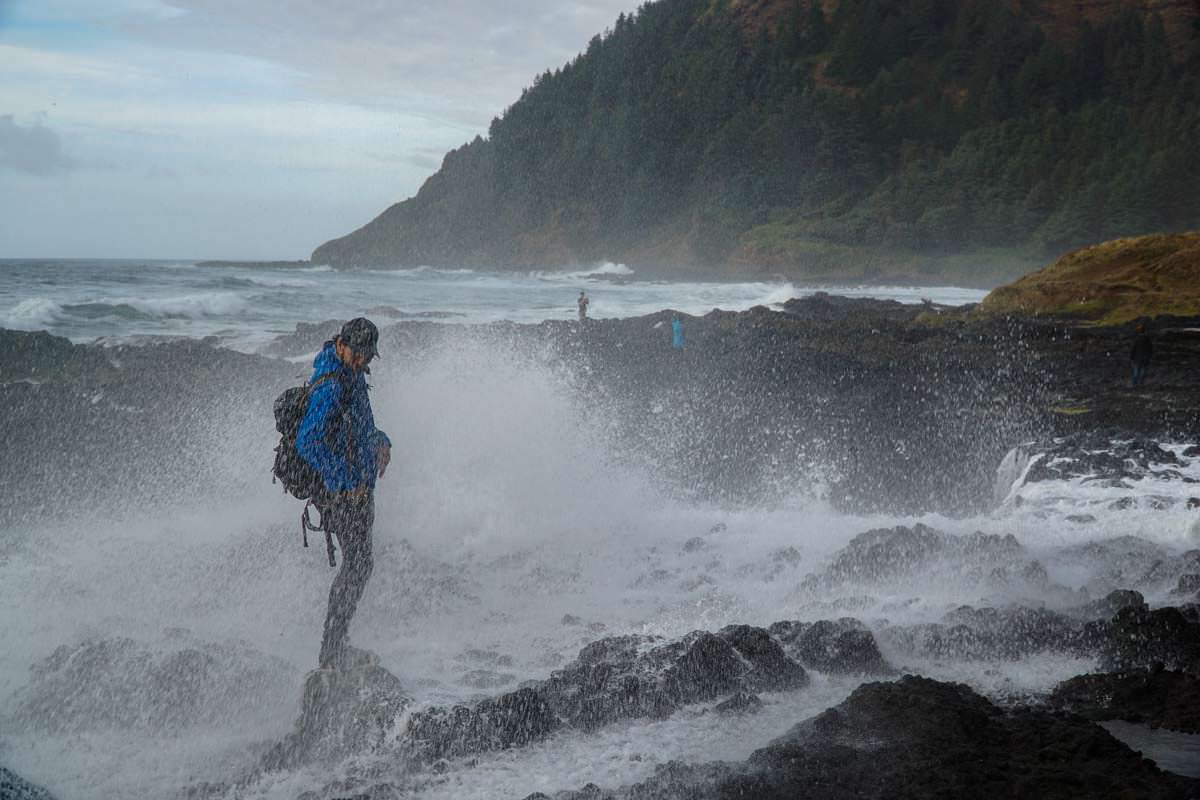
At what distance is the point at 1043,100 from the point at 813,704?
93650mm

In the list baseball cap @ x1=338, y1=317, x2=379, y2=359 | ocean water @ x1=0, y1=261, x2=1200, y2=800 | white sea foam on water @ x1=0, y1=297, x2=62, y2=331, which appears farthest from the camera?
white sea foam on water @ x1=0, y1=297, x2=62, y2=331

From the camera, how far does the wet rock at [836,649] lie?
17.3 ft

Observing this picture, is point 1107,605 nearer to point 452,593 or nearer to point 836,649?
point 836,649

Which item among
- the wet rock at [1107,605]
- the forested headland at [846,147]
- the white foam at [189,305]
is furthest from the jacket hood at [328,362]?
the forested headland at [846,147]

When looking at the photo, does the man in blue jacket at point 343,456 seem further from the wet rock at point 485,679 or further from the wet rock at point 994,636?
the wet rock at point 994,636

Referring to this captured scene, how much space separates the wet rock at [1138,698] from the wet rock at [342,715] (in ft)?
11.2

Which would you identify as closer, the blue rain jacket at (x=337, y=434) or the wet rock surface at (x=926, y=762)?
the wet rock surface at (x=926, y=762)

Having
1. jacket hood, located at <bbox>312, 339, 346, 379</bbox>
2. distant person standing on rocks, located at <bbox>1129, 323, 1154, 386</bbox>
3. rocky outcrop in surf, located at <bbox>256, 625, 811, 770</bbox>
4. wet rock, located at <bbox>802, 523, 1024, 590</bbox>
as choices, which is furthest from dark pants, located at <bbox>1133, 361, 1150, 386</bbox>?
jacket hood, located at <bbox>312, 339, 346, 379</bbox>

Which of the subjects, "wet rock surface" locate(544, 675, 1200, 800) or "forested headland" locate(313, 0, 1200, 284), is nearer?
"wet rock surface" locate(544, 675, 1200, 800)

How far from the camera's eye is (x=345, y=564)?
5.19 meters

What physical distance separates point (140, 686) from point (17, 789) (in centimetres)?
147

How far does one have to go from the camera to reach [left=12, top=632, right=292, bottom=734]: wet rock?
16.6ft

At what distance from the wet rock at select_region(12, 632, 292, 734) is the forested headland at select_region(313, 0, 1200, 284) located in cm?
6179

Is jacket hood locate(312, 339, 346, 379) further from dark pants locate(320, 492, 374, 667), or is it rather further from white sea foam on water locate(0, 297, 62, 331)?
white sea foam on water locate(0, 297, 62, 331)
